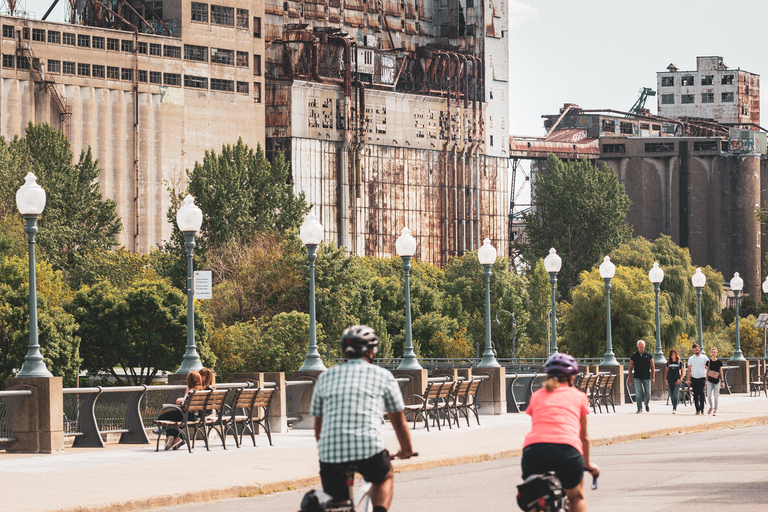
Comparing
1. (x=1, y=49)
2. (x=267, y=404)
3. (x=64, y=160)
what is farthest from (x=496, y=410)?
(x=1, y=49)

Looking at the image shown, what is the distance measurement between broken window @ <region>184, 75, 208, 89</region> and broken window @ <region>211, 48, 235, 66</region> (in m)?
1.95

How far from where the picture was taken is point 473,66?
142m

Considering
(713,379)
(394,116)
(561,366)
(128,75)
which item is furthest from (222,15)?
(561,366)

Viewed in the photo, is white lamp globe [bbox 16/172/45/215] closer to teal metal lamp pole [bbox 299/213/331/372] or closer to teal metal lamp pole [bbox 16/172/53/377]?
teal metal lamp pole [bbox 16/172/53/377]

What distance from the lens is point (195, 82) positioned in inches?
4830

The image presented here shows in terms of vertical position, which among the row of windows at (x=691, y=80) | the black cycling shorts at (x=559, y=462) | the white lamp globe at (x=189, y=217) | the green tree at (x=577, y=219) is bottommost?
the black cycling shorts at (x=559, y=462)

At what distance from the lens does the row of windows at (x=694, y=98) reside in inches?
7362

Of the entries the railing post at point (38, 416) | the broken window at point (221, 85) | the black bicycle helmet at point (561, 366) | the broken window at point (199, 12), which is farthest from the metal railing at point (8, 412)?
the broken window at point (199, 12)

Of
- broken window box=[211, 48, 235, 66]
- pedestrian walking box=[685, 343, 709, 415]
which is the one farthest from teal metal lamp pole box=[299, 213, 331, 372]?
broken window box=[211, 48, 235, 66]

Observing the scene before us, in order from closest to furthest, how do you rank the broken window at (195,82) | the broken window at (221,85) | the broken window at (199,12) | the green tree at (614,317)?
the green tree at (614,317) < the broken window at (195,82) < the broken window at (199,12) < the broken window at (221,85)

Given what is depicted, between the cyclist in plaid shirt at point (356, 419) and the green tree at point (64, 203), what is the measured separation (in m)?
81.3

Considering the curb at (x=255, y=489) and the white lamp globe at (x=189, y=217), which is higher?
the white lamp globe at (x=189, y=217)

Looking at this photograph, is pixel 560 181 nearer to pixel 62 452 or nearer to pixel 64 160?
pixel 64 160

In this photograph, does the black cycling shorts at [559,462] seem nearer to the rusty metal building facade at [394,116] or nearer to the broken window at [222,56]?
the rusty metal building facade at [394,116]
